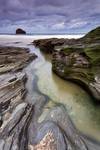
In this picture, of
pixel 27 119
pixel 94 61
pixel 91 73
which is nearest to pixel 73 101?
pixel 91 73

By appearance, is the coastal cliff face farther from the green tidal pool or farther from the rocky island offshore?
the green tidal pool

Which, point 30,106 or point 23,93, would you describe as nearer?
point 30,106

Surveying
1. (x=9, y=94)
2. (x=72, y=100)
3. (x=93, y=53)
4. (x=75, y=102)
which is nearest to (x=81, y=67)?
(x=93, y=53)

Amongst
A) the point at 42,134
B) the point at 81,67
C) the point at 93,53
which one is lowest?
the point at 42,134

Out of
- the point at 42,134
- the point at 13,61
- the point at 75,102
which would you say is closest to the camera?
the point at 42,134

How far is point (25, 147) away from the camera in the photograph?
6023 mm

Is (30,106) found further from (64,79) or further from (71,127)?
(64,79)

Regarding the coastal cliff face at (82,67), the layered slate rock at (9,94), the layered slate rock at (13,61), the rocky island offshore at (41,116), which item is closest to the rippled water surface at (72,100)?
the rocky island offshore at (41,116)

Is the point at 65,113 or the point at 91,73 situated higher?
the point at 91,73

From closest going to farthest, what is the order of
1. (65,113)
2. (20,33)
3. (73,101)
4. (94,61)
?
(65,113)
(73,101)
(94,61)
(20,33)

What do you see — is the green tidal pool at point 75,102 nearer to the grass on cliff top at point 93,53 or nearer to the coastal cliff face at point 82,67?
the coastal cliff face at point 82,67

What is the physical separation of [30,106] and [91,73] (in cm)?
567

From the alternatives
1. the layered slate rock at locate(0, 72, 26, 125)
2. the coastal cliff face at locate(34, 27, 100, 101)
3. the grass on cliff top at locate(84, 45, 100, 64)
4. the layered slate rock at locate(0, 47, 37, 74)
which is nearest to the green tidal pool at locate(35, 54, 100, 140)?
the coastal cliff face at locate(34, 27, 100, 101)

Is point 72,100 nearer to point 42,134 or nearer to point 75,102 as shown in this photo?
point 75,102
